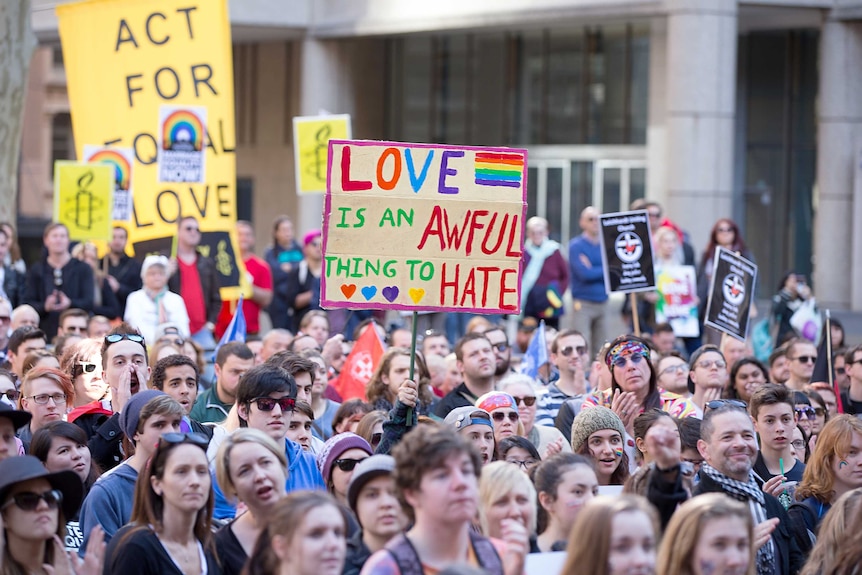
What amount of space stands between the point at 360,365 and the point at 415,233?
4.11 meters

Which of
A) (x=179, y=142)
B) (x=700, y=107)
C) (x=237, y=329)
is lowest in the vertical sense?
(x=237, y=329)

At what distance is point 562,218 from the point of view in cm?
2861

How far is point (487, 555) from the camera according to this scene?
4.96 m

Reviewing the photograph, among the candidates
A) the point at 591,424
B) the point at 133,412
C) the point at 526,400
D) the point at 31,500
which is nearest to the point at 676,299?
the point at 526,400

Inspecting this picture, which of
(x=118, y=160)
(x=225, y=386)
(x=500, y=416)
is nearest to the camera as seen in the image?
(x=500, y=416)

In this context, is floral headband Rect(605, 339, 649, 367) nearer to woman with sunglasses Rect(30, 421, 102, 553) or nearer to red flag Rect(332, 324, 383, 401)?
red flag Rect(332, 324, 383, 401)

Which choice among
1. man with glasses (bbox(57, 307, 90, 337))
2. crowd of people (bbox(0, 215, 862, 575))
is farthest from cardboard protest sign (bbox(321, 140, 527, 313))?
man with glasses (bbox(57, 307, 90, 337))

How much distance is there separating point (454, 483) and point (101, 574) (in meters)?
1.54

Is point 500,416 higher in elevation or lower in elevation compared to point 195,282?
lower

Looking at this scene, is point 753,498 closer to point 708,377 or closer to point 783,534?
point 783,534

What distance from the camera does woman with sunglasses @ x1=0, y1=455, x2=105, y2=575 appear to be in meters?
5.46

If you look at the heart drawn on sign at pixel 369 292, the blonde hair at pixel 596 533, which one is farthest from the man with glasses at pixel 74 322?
the blonde hair at pixel 596 533

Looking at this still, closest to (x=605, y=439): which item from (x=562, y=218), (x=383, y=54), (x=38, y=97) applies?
(x=562, y=218)

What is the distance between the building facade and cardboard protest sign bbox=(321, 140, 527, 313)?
576 inches
